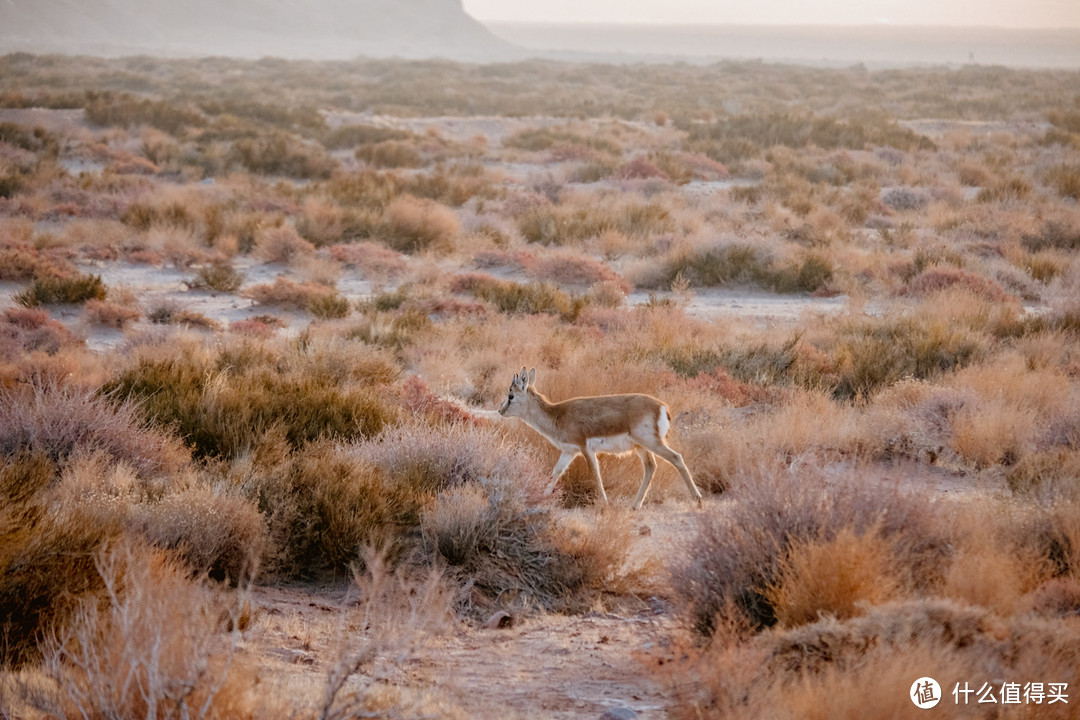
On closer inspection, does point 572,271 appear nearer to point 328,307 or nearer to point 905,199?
point 328,307

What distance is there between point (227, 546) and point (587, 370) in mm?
4228

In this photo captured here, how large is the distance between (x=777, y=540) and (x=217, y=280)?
11318 millimetres

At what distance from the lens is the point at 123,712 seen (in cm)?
283

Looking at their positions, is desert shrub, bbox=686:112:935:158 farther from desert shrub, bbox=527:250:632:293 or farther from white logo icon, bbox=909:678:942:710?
white logo icon, bbox=909:678:942:710

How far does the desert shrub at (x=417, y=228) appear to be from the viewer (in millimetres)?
16812

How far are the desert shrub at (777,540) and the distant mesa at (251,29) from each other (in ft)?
328

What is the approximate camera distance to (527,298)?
503 inches

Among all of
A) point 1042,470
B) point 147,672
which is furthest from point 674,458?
point 147,672

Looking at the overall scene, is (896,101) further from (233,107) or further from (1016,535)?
(1016,535)

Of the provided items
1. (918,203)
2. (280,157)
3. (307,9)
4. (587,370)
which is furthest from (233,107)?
(307,9)

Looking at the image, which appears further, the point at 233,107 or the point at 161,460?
the point at 233,107

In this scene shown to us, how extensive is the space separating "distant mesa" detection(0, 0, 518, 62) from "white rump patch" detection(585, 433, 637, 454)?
321 ft

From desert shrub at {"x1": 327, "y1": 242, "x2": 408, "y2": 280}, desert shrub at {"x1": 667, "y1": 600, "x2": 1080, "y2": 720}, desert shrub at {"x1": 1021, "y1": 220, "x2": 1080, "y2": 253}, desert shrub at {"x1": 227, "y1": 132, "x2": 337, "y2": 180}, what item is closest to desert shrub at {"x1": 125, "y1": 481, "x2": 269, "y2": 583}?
desert shrub at {"x1": 667, "y1": 600, "x2": 1080, "y2": 720}

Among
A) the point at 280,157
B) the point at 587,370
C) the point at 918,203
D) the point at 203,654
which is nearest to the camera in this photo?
the point at 203,654
